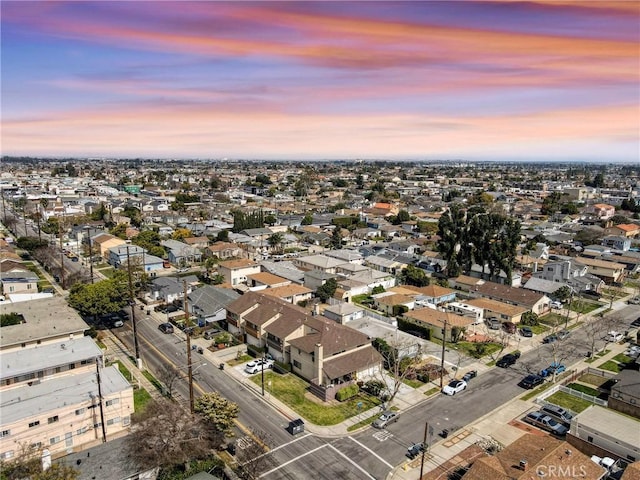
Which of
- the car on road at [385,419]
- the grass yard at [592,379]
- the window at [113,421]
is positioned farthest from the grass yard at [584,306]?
the window at [113,421]

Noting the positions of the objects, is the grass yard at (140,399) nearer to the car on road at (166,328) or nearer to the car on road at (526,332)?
the car on road at (166,328)

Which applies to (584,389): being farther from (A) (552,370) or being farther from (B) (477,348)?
(B) (477,348)

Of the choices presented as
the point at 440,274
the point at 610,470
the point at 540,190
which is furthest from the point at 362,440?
the point at 540,190

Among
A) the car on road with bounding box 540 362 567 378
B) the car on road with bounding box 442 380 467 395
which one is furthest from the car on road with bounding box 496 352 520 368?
the car on road with bounding box 442 380 467 395

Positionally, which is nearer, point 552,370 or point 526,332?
point 552,370

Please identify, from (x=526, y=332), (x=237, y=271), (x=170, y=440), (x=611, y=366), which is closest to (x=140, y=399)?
(x=170, y=440)

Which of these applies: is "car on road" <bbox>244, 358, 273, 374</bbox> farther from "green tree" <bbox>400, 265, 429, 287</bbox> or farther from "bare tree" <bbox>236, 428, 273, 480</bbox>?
"green tree" <bbox>400, 265, 429, 287</bbox>
